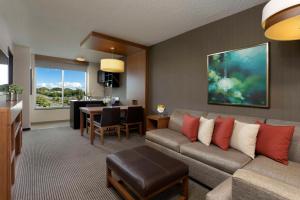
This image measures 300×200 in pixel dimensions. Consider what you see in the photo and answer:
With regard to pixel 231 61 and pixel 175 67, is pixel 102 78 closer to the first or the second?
pixel 175 67

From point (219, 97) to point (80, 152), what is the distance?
2950 millimetres

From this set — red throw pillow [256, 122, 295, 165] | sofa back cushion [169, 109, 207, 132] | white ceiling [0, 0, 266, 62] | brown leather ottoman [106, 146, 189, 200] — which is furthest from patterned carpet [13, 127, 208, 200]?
white ceiling [0, 0, 266, 62]

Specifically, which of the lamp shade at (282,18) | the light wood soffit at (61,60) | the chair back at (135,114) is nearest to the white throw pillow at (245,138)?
the lamp shade at (282,18)

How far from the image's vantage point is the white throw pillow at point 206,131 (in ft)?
7.75

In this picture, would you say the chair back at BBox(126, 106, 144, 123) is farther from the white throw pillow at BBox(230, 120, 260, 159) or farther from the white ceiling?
the white throw pillow at BBox(230, 120, 260, 159)

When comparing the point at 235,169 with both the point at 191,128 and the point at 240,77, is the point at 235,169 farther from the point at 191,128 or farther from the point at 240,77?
the point at 240,77

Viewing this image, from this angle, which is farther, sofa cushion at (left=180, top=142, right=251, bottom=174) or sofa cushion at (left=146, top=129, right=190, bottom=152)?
sofa cushion at (left=146, top=129, right=190, bottom=152)

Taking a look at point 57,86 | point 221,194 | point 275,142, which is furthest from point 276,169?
point 57,86

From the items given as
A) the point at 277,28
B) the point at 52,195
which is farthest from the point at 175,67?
the point at 52,195

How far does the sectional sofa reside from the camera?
32.7 inches

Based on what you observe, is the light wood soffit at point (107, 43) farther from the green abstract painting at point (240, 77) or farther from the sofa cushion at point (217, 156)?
the sofa cushion at point (217, 156)

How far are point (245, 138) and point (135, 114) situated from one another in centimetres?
280

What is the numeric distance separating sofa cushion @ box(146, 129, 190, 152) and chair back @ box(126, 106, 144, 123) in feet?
4.07

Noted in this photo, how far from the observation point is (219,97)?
291cm
